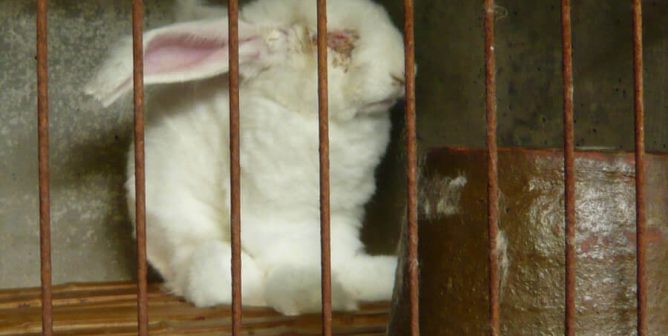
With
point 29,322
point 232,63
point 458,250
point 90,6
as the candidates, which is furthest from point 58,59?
point 458,250

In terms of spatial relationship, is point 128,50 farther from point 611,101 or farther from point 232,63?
point 611,101

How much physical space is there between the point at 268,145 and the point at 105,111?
85 cm

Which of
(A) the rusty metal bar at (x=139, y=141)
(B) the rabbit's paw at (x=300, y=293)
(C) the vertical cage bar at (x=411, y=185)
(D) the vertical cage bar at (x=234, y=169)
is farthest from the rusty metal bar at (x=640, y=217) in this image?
(B) the rabbit's paw at (x=300, y=293)

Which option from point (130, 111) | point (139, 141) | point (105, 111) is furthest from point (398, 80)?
point (139, 141)

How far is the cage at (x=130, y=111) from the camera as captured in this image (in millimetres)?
3199

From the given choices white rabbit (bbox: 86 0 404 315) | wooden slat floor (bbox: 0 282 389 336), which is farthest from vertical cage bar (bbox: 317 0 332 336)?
white rabbit (bbox: 86 0 404 315)

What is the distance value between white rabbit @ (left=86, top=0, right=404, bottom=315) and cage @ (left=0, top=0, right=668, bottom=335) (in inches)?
9.6

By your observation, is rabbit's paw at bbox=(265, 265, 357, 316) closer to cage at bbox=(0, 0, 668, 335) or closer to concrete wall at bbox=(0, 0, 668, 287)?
cage at bbox=(0, 0, 668, 335)

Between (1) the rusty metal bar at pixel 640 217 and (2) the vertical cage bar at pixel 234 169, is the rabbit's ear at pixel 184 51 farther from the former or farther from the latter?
(1) the rusty metal bar at pixel 640 217

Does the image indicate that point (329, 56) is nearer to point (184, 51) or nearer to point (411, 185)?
point (184, 51)

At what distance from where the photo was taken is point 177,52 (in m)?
3.08

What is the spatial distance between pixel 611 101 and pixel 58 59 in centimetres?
197

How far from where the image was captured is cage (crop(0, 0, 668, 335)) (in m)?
3.20

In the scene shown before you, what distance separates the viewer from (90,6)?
12.4ft
